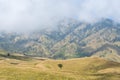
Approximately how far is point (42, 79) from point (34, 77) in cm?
756

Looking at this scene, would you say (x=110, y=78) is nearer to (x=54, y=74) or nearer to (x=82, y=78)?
(x=82, y=78)

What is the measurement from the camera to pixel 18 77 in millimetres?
155000

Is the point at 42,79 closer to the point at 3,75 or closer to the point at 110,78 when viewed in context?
the point at 3,75

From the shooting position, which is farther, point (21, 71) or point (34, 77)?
point (21, 71)

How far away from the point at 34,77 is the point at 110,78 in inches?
1804

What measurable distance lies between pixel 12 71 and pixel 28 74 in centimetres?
1299

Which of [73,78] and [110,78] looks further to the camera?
[110,78]

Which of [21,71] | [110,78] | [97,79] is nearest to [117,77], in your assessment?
[110,78]

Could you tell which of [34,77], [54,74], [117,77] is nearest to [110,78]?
[117,77]

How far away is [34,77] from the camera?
15662cm

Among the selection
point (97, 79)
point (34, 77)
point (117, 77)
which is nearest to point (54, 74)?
point (34, 77)

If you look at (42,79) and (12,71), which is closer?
(42,79)

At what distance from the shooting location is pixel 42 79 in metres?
151

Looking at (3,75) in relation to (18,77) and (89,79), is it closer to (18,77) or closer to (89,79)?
(18,77)
